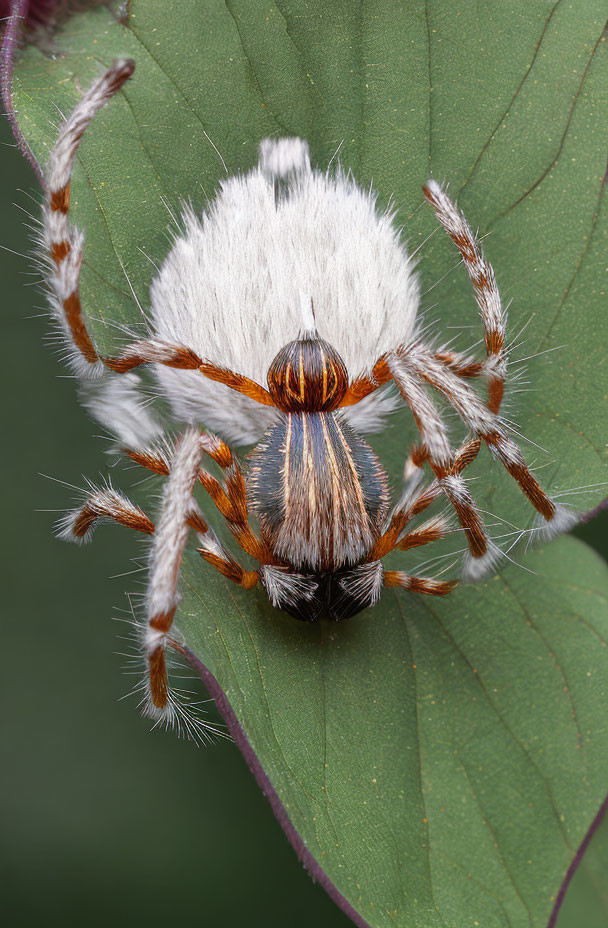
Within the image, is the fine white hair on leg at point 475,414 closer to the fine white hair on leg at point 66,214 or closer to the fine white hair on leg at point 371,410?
the fine white hair on leg at point 371,410

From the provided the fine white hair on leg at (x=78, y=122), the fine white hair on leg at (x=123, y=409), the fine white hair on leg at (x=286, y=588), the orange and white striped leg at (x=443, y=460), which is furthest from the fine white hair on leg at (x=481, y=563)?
the fine white hair on leg at (x=78, y=122)

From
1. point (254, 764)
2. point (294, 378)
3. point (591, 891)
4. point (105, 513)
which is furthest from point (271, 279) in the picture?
point (591, 891)

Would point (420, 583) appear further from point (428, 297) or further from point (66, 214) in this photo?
point (66, 214)

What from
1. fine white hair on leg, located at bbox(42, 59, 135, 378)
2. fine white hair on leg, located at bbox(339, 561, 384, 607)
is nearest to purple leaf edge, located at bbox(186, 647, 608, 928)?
fine white hair on leg, located at bbox(339, 561, 384, 607)

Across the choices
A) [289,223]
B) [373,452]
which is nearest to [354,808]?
[373,452]

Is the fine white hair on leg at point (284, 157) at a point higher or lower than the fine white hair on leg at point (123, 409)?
higher

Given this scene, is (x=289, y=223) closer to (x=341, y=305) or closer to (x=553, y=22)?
(x=341, y=305)

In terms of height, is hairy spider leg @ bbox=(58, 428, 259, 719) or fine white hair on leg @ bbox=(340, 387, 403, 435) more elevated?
fine white hair on leg @ bbox=(340, 387, 403, 435)

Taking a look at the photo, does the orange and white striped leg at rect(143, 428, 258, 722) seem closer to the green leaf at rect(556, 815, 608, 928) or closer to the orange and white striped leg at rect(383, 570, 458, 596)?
the orange and white striped leg at rect(383, 570, 458, 596)
